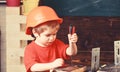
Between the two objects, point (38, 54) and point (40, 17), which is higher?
point (40, 17)

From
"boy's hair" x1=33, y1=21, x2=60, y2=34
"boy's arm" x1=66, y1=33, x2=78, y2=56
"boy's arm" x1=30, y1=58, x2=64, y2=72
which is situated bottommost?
"boy's arm" x1=30, y1=58, x2=64, y2=72

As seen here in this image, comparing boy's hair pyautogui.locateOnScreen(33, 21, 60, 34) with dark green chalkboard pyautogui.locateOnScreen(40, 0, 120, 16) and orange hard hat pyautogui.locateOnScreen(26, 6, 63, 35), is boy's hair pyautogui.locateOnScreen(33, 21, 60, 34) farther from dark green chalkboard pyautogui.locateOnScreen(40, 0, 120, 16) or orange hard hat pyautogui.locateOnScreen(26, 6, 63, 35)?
dark green chalkboard pyautogui.locateOnScreen(40, 0, 120, 16)

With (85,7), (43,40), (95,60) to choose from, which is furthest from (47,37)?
(85,7)

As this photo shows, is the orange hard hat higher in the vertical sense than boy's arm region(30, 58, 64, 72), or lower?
higher

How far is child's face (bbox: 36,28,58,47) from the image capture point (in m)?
1.01

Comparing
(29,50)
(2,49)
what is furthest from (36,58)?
(2,49)

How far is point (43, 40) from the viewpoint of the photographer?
3.36 feet

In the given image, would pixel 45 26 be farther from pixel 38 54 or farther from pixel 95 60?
pixel 95 60

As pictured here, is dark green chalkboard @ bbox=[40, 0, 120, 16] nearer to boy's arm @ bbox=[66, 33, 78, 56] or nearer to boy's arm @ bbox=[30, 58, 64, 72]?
boy's arm @ bbox=[66, 33, 78, 56]

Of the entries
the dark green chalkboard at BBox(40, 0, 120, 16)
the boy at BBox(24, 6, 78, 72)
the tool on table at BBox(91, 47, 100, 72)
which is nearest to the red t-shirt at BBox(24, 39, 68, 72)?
the boy at BBox(24, 6, 78, 72)

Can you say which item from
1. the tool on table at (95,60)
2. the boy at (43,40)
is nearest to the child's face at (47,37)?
the boy at (43,40)

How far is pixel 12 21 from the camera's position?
1983mm

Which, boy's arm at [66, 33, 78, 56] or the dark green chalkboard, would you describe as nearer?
boy's arm at [66, 33, 78, 56]

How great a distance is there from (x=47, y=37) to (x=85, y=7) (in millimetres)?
961
